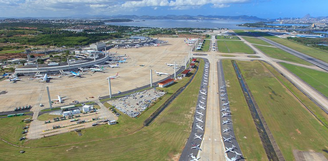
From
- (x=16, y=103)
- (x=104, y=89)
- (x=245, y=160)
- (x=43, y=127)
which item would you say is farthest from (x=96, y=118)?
(x=245, y=160)

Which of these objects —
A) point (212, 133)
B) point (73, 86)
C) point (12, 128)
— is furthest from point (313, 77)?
point (12, 128)

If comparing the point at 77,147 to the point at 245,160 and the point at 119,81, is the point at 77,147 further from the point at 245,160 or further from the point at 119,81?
the point at 119,81

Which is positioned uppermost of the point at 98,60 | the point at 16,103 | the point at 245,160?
the point at 98,60

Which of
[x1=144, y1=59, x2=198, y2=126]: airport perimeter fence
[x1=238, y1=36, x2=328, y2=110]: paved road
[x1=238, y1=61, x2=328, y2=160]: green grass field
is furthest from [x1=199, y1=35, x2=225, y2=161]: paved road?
[x1=238, y1=36, x2=328, y2=110]: paved road

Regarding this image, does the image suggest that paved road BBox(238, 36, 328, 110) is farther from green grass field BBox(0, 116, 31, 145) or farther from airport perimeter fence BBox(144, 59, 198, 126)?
green grass field BBox(0, 116, 31, 145)

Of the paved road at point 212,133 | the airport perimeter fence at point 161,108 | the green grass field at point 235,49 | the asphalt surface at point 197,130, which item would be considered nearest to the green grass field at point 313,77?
the paved road at point 212,133
